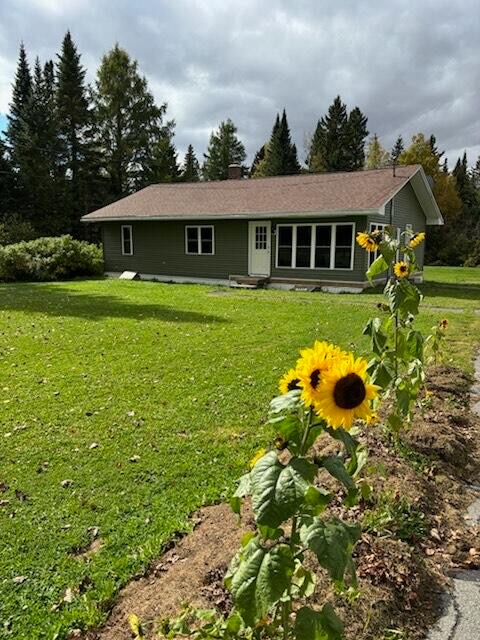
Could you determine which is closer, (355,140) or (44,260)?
(44,260)

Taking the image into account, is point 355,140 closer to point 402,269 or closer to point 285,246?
point 285,246

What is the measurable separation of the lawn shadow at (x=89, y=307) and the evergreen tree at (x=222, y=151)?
39.0 m

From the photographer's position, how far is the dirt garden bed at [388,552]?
1.99 meters

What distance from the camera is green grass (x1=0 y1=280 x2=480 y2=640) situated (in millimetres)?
2406

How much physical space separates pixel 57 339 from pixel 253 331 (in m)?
3.25

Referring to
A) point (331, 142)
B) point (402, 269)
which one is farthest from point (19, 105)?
point (402, 269)

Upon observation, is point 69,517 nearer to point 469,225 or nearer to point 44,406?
point 44,406

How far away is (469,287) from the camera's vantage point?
1725 centimetres

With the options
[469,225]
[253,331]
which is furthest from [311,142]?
[253,331]

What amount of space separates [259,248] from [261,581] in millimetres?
16097

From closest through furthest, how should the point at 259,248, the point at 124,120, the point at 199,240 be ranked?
1. the point at 259,248
2. the point at 199,240
3. the point at 124,120

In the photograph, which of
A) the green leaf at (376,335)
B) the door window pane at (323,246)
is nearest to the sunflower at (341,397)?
the green leaf at (376,335)

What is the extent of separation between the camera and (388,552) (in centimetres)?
231

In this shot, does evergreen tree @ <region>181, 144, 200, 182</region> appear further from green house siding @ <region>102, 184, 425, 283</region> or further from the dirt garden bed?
the dirt garden bed
